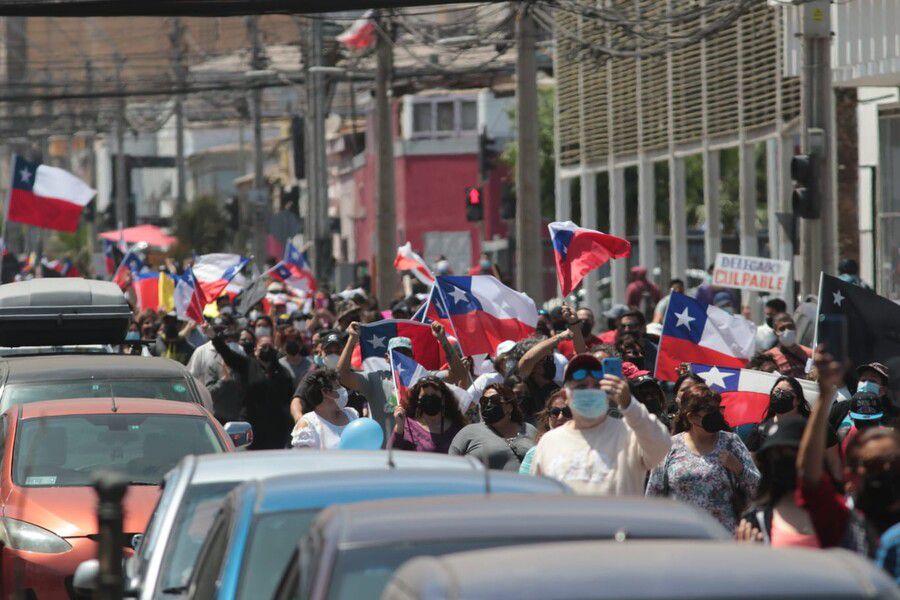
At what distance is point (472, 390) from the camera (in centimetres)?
1318

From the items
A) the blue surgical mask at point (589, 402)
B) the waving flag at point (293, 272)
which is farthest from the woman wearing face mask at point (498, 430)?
the waving flag at point (293, 272)

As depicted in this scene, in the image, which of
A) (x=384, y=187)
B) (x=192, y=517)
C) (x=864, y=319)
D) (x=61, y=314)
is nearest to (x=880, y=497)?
(x=192, y=517)

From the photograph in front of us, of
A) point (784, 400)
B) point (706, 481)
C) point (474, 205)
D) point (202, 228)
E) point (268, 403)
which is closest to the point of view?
point (706, 481)

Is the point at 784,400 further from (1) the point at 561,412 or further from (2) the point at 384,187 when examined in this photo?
(2) the point at 384,187

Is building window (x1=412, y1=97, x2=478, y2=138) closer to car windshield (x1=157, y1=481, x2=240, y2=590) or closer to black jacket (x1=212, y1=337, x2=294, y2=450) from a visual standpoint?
black jacket (x1=212, y1=337, x2=294, y2=450)

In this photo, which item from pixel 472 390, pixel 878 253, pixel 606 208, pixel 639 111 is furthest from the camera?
pixel 606 208

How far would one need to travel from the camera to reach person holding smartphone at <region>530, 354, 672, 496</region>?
8.40 meters

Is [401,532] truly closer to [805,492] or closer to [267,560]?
[267,560]

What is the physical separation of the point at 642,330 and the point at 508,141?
44.5 metres

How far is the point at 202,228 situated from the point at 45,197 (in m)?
53.3

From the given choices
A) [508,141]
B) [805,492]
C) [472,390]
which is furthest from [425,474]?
[508,141]

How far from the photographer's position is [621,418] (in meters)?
9.51

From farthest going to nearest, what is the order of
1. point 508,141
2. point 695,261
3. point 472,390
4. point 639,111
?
point 508,141
point 695,261
point 639,111
point 472,390

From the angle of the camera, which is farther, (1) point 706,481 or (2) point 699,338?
(2) point 699,338
